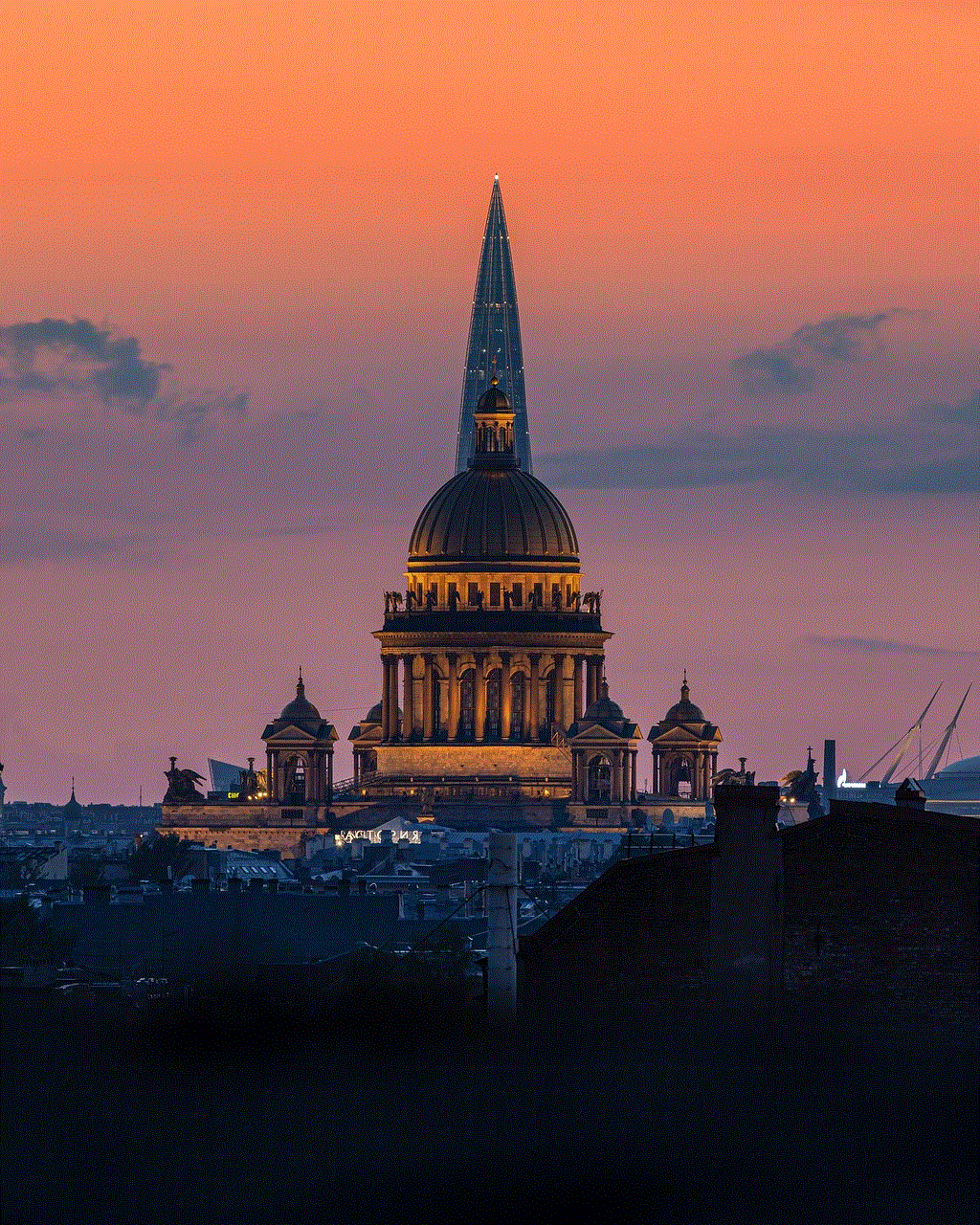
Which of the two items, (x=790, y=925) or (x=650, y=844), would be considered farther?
(x=650, y=844)

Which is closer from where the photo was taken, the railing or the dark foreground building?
the dark foreground building

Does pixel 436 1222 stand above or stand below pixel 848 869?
below

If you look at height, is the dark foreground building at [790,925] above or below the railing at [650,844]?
below

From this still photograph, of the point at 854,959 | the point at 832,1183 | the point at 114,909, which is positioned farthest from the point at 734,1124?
the point at 114,909

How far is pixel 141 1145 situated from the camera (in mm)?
59625

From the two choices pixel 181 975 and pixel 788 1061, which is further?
pixel 181 975

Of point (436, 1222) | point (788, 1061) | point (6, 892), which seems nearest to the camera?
point (436, 1222)

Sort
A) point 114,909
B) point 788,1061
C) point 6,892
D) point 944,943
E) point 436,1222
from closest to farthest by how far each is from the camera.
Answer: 1. point 436,1222
2. point 788,1061
3. point 944,943
4. point 114,909
5. point 6,892

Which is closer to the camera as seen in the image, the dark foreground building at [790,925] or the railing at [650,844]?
the dark foreground building at [790,925]

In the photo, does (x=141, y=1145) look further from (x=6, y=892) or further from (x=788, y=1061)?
(x=6, y=892)

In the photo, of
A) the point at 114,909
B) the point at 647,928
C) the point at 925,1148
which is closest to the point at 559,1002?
the point at 647,928

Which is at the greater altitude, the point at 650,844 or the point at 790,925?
the point at 650,844

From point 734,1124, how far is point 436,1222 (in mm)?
5056

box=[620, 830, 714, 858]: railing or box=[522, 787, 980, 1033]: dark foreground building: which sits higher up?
box=[620, 830, 714, 858]: railing
